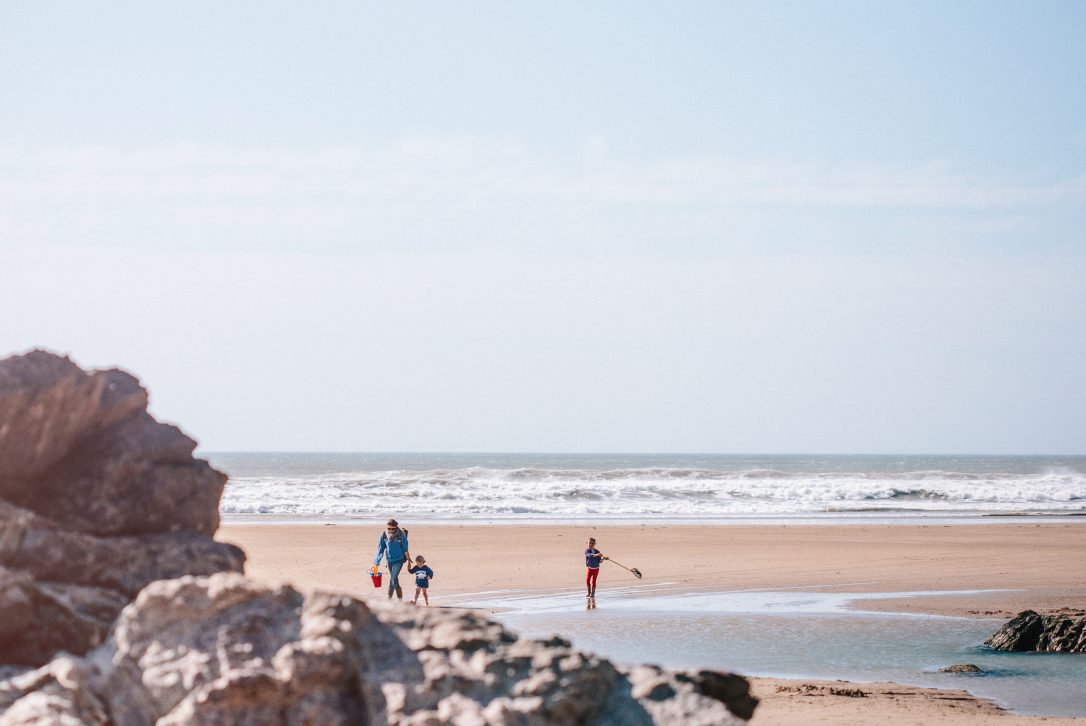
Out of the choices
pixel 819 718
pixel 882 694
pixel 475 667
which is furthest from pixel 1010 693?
pixel 475 667

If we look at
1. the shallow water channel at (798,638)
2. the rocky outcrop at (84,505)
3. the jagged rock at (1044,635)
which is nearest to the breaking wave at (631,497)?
the shallow water channel at (798,638)

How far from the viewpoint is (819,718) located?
10.0 metres

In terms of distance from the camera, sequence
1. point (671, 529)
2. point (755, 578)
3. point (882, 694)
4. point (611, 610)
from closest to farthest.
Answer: point (882, 694), point (611, 610), point (755, 578), point (671, 529)

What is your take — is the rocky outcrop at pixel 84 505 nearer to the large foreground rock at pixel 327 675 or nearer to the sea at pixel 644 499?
the large foreground rock at pixel 327 675

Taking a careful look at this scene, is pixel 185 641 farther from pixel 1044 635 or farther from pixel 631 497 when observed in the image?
pixel 631 497

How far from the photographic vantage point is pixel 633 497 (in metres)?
51.1

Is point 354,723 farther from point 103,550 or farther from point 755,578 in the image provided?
point 755,578

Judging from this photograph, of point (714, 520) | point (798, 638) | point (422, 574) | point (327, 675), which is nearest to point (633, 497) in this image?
point (714, 520)

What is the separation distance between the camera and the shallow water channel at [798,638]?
40.3 feet

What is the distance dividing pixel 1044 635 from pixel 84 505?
479 inches

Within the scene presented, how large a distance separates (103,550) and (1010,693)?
31.2ft

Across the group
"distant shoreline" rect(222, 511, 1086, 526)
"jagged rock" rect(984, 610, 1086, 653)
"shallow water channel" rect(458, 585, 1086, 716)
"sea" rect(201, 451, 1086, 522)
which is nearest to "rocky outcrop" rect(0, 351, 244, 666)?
"shallow water channel" rect(458, 585, 1086, 716)

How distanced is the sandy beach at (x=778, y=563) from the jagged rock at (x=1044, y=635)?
3088mm

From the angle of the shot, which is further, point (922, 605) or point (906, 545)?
point (906, 545)
